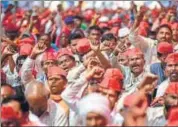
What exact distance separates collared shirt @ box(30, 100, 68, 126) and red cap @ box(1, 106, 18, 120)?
52cm

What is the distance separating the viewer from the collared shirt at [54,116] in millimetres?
7363

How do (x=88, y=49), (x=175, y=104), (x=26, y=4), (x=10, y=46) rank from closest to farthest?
(x=175, y=104) < (x=88, y=49) < (x=10, y=46) < (x=26, y=4)

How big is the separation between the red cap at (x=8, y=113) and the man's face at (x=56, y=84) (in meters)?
1.30

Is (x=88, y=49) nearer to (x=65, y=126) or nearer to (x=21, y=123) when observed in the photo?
(x=65, y=126)

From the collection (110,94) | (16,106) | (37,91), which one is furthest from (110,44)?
(16,106)

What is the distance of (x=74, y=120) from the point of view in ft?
24.5

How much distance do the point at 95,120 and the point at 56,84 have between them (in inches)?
68.7

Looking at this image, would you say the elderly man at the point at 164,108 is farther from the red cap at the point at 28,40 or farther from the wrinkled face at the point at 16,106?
the red cap at the point at 28,40

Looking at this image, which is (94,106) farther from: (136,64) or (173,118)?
(136,64)

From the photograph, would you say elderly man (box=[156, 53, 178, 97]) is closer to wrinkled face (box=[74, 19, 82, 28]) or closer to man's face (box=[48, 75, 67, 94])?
man's face (box=[48, 75, 67, 94])

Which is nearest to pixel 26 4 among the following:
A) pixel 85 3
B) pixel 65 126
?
pixel 85 3

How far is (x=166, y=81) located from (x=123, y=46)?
6.66ft

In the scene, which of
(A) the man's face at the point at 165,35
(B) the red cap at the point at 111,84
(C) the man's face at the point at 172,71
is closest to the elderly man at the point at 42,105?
(B) the red cap at the point at 111,84

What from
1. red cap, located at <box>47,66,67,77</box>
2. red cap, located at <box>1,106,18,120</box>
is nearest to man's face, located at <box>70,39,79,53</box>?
red cap, located at <box>47,66,67,77</box>
